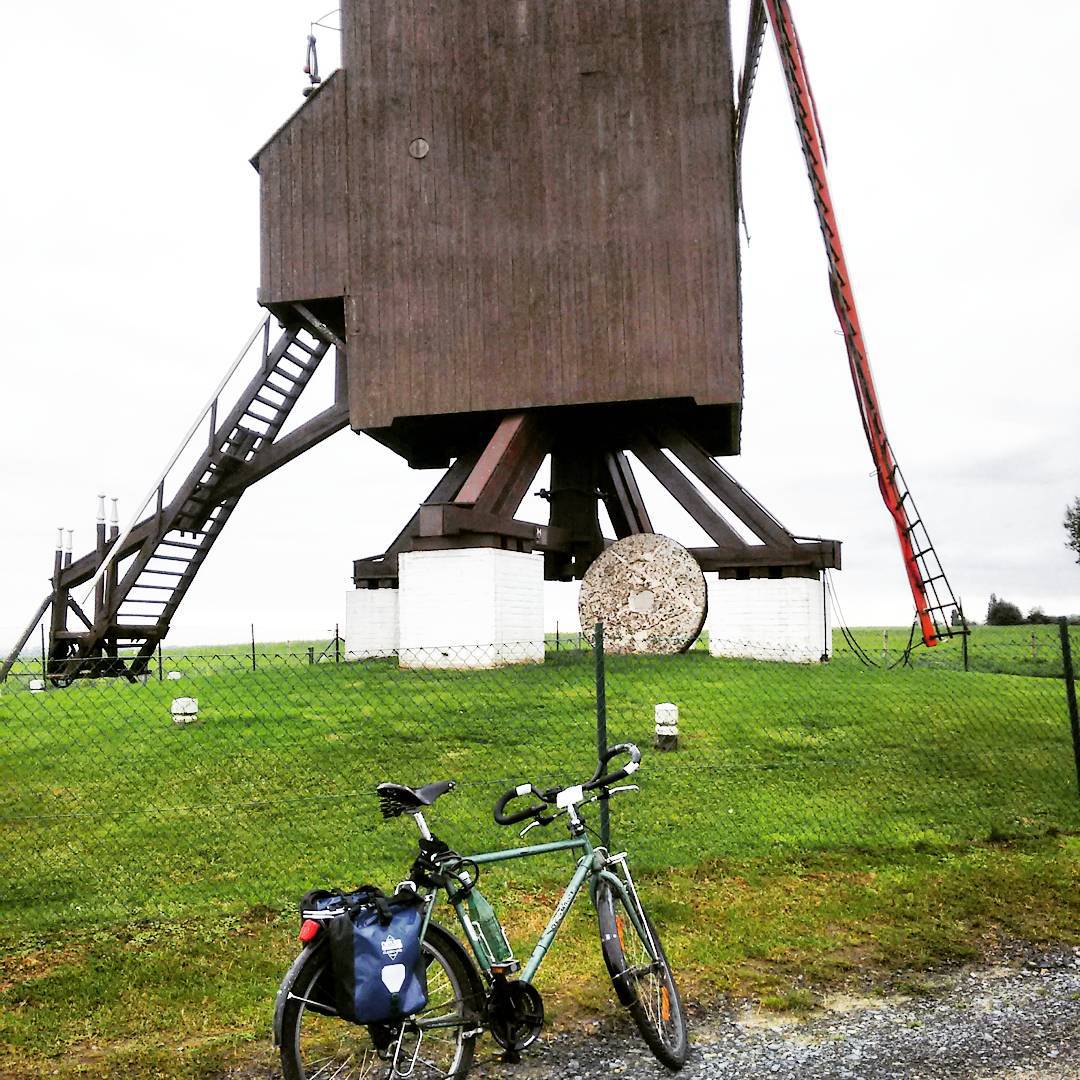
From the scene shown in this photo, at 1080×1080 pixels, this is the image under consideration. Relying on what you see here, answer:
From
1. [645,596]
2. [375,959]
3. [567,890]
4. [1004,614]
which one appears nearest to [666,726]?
[567,890]

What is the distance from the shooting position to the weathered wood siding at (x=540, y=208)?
18.7 metres

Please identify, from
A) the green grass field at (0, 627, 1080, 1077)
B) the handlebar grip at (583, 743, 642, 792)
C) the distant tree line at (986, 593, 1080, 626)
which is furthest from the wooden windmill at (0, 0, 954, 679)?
the distant tree line at (986, 593, 1080, 626)

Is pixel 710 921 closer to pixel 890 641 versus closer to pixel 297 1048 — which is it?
pixel 297 1048

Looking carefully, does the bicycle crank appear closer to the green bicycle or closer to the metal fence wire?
the green bicycle

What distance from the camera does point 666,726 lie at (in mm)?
11617

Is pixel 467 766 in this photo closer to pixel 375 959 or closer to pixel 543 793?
pixel 543 793

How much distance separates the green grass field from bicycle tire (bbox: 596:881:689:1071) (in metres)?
0.62

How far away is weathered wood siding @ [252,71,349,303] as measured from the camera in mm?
20016

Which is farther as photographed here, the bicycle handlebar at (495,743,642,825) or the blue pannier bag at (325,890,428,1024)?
the bicycle handlebar at (495,743,642,825)

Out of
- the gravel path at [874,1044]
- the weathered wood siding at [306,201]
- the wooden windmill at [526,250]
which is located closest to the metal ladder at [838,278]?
the wooden windmill at [526,250]

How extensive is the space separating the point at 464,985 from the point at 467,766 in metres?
6.38

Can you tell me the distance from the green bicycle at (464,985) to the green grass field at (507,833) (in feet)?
2.23

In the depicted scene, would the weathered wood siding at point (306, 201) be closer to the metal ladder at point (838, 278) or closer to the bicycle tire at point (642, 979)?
the metal ladder at point (838, 278)

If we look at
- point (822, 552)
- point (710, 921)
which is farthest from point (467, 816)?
point (822, 552)
